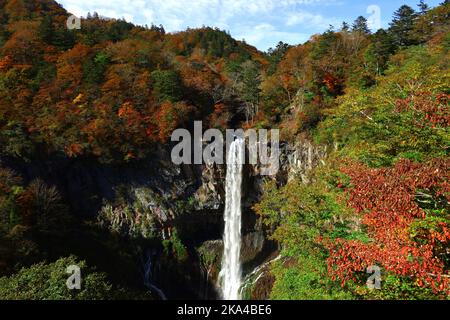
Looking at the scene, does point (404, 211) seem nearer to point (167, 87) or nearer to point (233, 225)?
point (233, 225)

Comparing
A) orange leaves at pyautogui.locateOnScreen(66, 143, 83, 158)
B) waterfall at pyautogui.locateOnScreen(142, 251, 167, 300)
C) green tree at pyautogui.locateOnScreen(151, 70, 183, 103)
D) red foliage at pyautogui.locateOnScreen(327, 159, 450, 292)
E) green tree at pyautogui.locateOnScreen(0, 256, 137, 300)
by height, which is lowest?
waterfall at pyautogui.locateOnScreen(142, 251, 167, 300)

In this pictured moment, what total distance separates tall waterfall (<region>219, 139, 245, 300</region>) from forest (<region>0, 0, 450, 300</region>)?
135 cm

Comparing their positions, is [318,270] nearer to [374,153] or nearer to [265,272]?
[374,153]

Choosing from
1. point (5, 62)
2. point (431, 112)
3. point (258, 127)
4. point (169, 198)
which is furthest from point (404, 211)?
point (5, 62)

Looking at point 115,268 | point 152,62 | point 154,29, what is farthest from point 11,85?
point 154,29

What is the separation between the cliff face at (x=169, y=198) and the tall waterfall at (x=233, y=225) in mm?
537

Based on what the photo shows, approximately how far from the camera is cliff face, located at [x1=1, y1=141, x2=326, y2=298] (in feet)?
74.5

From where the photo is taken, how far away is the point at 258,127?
94.8 ft

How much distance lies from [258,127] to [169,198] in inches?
388

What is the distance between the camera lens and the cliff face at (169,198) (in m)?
22.7

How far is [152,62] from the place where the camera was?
102ft

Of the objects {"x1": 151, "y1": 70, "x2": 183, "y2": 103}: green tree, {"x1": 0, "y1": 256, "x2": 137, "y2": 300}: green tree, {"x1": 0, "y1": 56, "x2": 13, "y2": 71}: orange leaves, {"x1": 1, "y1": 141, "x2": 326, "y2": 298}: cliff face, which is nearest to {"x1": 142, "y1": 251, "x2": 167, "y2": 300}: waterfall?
{"x1": 1, "y1": 141, "x2": 326, "y2": 298}: cliff face

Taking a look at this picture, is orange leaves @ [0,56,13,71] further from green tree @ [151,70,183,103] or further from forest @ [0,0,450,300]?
green tree @ [151,70,183,103]
